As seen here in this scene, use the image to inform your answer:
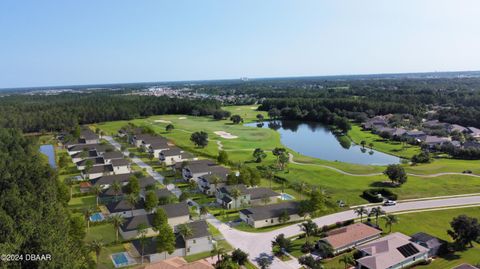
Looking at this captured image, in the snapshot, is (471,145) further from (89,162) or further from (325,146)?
(89,162)

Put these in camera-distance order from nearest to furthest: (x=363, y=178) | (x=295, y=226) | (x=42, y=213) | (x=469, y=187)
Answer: (x=42, y=213)
(x=295, y=226)
(x=469, y=187)
(x=363, y=178)

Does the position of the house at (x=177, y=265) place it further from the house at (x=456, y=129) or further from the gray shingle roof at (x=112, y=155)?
A: the house at (x=456, y=129)

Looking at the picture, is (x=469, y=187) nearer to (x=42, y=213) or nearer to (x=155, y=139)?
(x=42, y=213)

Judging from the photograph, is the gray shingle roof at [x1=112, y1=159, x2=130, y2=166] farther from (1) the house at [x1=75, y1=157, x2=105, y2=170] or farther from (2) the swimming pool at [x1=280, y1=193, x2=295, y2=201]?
(2) the swimming pool at [x1=280, y1=193, x2=295, y2=201]

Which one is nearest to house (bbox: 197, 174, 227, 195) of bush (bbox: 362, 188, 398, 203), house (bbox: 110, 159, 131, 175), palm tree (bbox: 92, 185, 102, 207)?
palm tree (bbox: 92, 185, 102, 207)

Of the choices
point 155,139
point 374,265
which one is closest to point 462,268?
point 374,265

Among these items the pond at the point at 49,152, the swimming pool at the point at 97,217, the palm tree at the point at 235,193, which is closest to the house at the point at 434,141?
the palm tree at the point at 235,193

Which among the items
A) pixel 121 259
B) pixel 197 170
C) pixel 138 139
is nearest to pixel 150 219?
pixel 121 259

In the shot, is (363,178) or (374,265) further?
(363,178)
